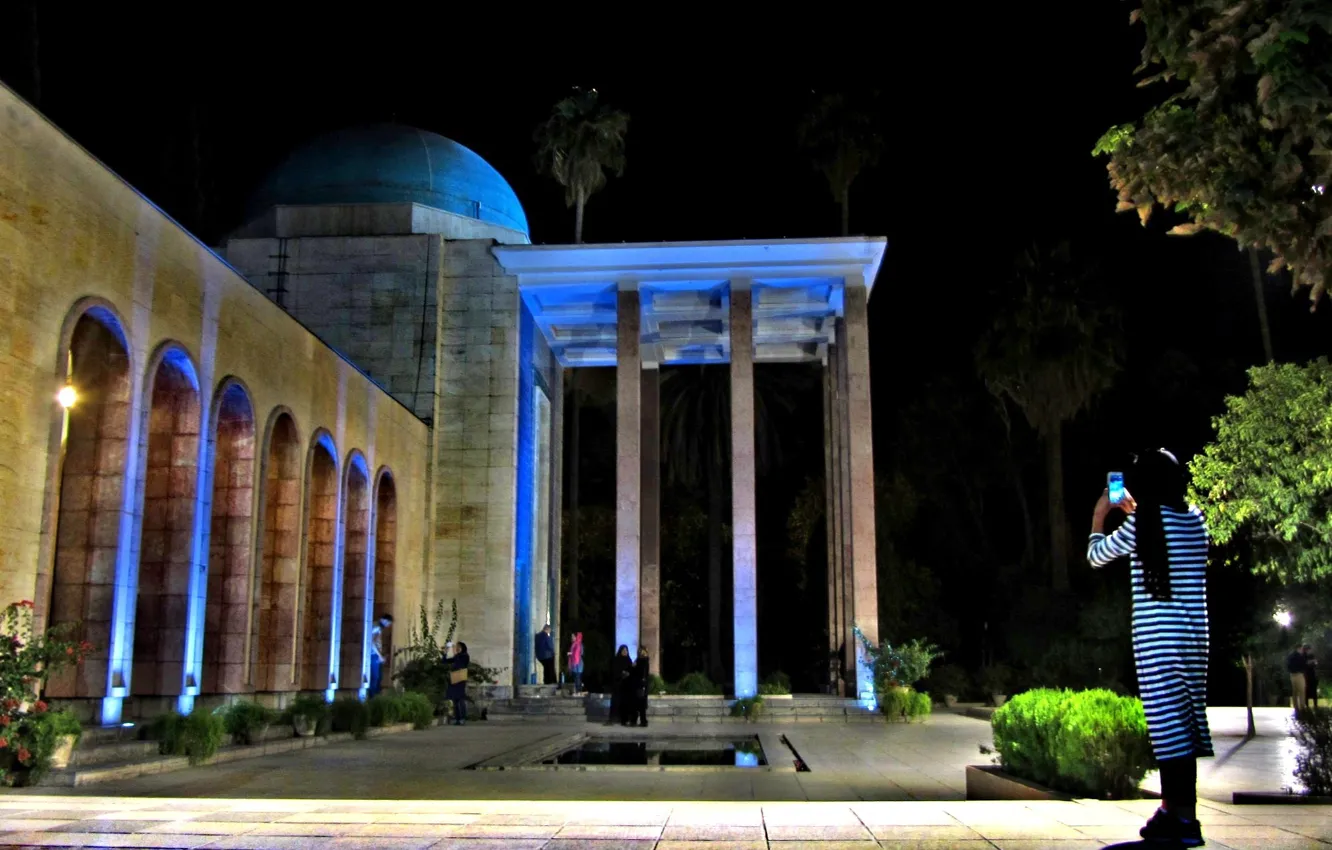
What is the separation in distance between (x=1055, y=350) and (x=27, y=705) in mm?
32828

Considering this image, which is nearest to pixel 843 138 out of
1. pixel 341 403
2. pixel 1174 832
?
pixel 341 403

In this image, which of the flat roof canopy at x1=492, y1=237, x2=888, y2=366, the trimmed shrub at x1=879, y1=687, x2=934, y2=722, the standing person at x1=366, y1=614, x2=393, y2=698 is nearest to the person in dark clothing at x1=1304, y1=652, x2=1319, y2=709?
the trimmed shrub at x1=879, y1=687, x2=934, y2=722

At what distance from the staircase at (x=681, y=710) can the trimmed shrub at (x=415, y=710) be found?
11.7 ft

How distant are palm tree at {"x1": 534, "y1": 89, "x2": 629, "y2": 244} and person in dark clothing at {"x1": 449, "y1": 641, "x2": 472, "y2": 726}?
16877mm

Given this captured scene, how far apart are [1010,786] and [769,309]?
24086 mm

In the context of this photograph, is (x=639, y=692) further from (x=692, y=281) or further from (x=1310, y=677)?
(x=1310, y=677)

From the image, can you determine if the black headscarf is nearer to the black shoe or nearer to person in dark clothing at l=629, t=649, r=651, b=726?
the black shoe

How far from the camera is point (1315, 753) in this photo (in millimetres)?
8266

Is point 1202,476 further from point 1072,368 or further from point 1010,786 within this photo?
point 1072,368

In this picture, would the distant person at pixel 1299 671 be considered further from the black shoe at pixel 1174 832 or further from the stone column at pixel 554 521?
the stone column at pixel 554 521

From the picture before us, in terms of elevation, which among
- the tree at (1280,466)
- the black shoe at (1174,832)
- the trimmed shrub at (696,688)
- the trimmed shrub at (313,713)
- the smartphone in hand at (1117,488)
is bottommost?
the trimmed shrub at (696,688)


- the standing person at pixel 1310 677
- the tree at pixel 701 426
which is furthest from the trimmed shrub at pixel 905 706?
the tree at pixel 701 426

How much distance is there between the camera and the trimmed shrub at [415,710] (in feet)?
67.7

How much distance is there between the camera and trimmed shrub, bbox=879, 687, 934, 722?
81.8 ft
